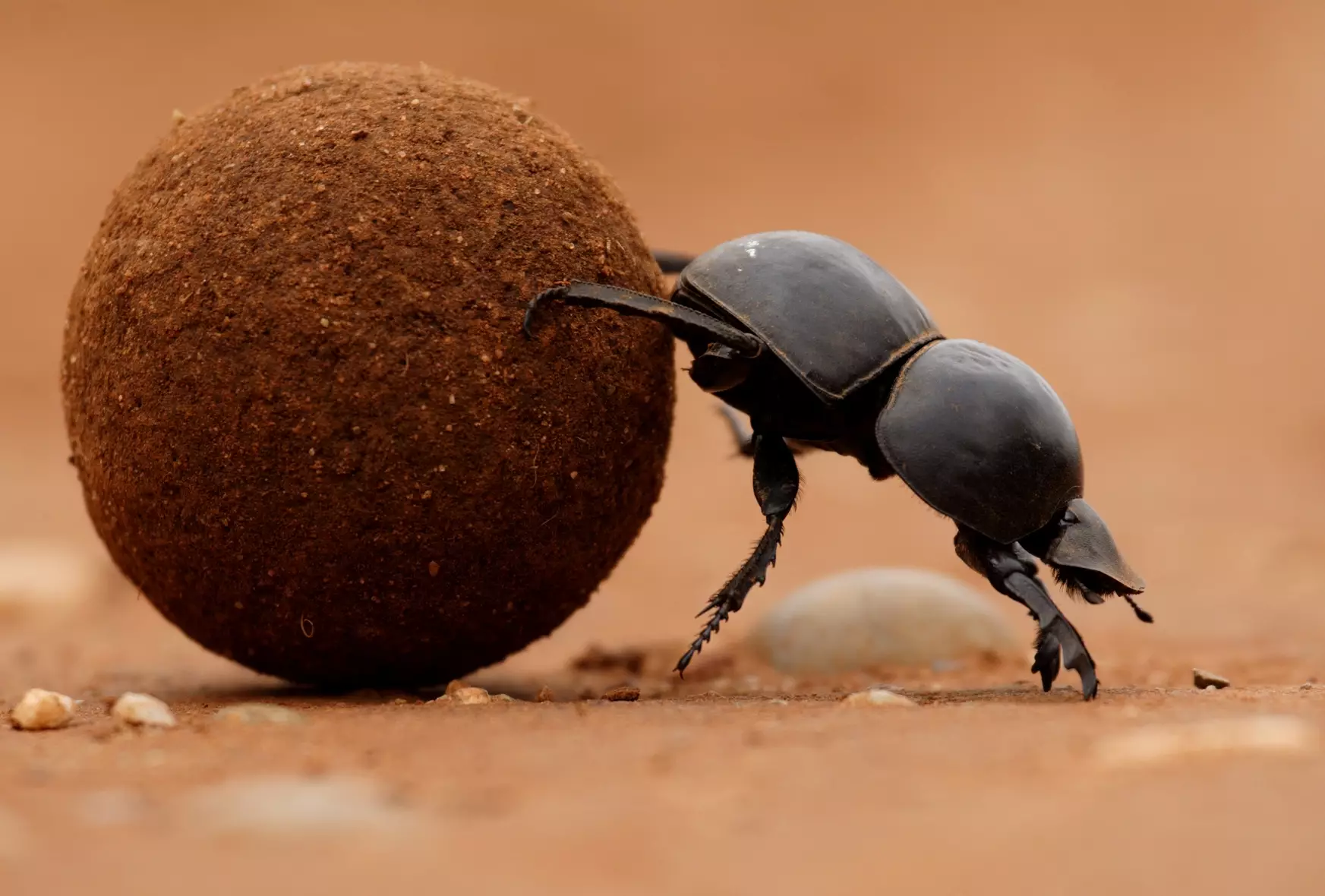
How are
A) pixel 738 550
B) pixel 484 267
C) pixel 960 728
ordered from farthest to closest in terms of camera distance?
pixel 738 550 → pixel 484 267 → pixel 960 728

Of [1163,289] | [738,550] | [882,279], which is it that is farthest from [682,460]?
[882,279]

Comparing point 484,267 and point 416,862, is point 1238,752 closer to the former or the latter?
→ point 416,862

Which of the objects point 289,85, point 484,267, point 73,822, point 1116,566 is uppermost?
point 289,85

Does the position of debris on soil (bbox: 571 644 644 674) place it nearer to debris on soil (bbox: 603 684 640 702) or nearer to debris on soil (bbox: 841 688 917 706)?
debris on soil (bbox: 603 684 640 702)

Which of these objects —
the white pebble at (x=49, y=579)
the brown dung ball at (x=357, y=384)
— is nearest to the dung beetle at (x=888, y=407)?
the brown dung ball at (x=357, y=384)

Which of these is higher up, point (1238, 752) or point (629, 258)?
point (629, 258)

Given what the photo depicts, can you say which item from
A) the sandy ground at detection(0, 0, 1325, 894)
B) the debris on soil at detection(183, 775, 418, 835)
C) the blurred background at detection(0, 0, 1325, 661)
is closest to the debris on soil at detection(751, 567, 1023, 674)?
the sandy ground at detection(0, 0, 1325, 894)

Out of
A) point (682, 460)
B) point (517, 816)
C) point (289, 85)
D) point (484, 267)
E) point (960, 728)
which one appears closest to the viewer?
point (517, 816)
